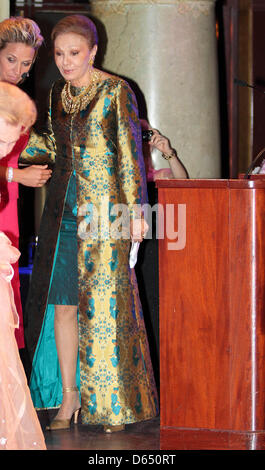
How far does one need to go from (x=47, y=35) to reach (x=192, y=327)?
2774 mm

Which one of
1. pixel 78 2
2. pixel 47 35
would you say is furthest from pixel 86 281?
pixel 78 2

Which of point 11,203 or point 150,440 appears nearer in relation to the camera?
point 150,440

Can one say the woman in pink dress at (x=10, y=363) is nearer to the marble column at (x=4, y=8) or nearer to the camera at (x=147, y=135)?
the camera at (x=147, y=135)

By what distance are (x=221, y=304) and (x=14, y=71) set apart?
3.99 ft

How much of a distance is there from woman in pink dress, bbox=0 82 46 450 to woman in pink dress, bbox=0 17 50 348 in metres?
0.75

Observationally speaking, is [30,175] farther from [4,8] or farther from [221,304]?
[4,8]

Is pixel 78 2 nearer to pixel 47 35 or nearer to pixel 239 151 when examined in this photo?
pixel 47 35

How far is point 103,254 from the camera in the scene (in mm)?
2963

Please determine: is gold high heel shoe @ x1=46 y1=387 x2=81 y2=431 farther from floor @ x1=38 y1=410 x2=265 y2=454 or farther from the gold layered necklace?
the gold layered necklace

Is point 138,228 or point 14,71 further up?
point 14,71

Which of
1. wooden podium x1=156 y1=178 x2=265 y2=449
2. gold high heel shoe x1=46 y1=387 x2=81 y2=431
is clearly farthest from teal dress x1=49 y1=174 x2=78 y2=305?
wooden podium x1=156 y1=178 x2=265 y2=449

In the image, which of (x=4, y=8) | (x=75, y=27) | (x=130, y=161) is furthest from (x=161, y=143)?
(x=4, y=8)

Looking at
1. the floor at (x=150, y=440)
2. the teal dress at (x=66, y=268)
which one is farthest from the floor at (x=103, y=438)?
the teal dress at (x=66, y=268)

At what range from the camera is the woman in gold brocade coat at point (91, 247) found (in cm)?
291
